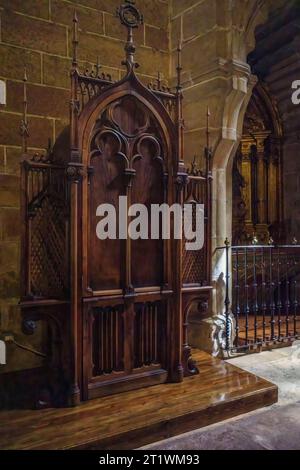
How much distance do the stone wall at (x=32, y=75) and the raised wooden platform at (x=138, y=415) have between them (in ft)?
3.39

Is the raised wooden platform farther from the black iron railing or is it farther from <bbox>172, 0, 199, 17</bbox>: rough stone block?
<bbox>172, 0, 199, 17</bbox>: rough stone block

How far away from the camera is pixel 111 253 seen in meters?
2.51

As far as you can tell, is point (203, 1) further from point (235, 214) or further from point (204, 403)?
point (204, 403)

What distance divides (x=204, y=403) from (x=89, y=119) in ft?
6.15

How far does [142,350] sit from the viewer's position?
262cm

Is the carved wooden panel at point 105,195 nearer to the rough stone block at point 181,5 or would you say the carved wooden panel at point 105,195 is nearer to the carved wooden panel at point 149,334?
the carved wooden panel at point 149,334

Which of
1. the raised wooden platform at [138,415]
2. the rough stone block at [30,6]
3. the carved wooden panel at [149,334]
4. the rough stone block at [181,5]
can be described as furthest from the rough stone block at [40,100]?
the raised wooden platform at [138,415]

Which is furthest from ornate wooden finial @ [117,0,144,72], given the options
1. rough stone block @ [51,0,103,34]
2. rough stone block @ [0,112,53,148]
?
rough stone block @ [0,112,53,148]

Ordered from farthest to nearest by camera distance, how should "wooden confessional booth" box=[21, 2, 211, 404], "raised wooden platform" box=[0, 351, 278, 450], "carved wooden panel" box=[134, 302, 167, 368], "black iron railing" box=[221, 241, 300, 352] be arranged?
1. "black iron railing" box=[221, 241, 300, 352]
2. "carved wooden panel" box=[134, 302, 167, 368]
3. "wooden confessional booth" box=[21, 2, 211, 404]
4. "raised wooden platform" box=[0, 351, 278, 450]

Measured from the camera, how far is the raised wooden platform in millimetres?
1925

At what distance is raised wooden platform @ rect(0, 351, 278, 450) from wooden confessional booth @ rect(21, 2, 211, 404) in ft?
0.45

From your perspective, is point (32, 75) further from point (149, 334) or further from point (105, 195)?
point (149, 334)

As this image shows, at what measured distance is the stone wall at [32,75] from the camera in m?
2.96

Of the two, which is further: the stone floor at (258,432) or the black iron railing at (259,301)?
the black iron railing at (259,301)
